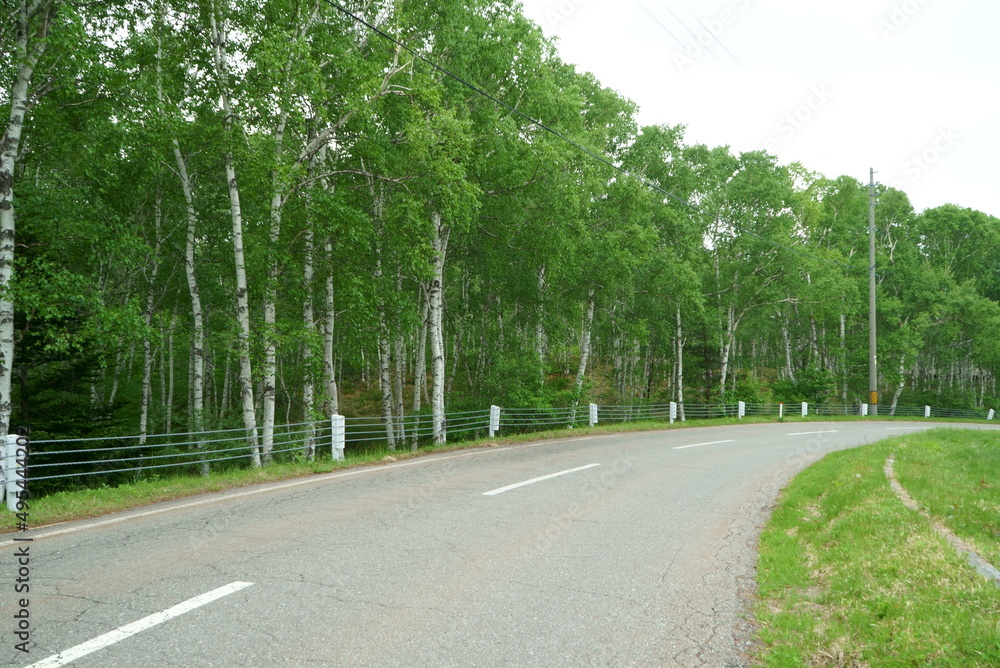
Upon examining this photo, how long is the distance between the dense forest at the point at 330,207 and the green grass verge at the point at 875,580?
371 inches

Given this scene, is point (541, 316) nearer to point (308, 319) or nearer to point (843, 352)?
point (308, 319)

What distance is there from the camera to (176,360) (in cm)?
4028

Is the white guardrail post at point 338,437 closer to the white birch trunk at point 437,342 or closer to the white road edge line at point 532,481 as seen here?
the white birch trunk at point 437,342

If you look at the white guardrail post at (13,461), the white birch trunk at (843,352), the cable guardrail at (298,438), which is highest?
the white birch trunk at (843,352)

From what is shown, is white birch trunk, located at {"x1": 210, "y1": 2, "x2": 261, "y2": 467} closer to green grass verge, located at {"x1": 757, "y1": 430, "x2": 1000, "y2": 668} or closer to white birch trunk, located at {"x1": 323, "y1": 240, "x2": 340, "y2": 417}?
white birch trunk, located at {"x1": 323, "y1": 240, "x2": 340, "y2": 417}

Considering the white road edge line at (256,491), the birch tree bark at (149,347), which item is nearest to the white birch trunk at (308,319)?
the white road edge line at (256,491)

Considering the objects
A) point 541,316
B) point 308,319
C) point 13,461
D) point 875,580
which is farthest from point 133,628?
point 541,316

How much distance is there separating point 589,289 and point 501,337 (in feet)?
14.4

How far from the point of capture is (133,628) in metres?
3.80

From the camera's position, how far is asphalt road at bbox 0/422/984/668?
3697 mm

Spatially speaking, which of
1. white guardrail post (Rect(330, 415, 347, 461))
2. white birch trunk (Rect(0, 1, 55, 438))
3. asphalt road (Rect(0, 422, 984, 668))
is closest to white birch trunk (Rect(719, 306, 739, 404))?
asphalt road (Rect(0, 422, 984, 668))

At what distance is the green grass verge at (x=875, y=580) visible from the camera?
369cm

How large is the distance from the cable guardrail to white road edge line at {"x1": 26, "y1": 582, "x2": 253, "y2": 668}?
3488 millimetres

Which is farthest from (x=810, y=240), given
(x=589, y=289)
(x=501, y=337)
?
(x=501, y=337)
